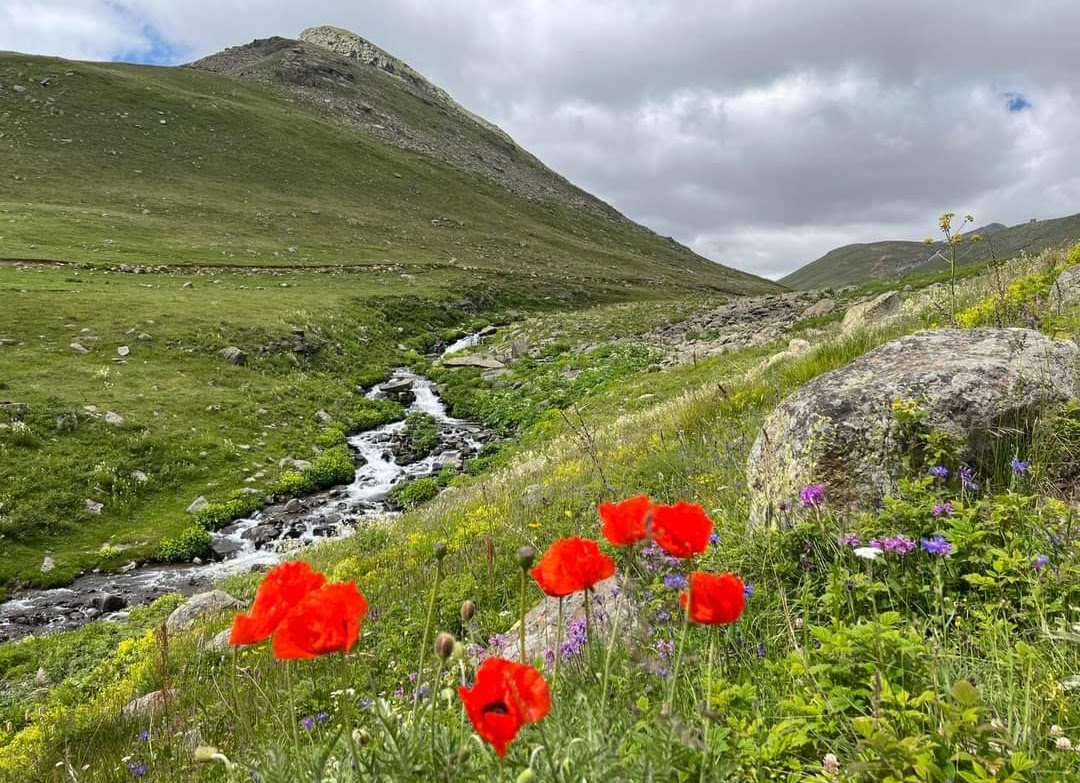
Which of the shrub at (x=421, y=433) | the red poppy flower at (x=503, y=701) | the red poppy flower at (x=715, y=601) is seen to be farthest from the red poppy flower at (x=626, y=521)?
the shrub at (x=421, y=433)

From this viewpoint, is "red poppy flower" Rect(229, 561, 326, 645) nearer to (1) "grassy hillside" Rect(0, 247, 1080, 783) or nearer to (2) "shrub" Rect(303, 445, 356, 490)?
(1) "grassy hillside" Rect(0, 247, 1080, 783)

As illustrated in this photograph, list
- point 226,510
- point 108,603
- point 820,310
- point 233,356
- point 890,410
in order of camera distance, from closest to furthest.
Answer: point 890,410 → point 108,603 → point 226,510 → point 233,356 → point 820,310

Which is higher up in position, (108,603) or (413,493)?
(413,493)

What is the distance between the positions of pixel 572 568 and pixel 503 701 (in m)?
0.55

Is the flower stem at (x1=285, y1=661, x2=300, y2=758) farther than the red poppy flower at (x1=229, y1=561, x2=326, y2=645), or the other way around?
the red poppy flower at (x1=229, y1=561, x2=326, y2=645)

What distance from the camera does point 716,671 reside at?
303 centimetres

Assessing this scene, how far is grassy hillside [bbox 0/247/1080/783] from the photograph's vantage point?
1934mm

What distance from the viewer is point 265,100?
96375 millimetres

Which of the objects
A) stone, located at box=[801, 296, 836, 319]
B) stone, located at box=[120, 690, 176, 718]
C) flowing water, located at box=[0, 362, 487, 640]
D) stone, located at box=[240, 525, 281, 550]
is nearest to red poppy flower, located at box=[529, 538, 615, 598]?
stone, located at box=[120, 690, 176, 718]

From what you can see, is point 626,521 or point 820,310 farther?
point 820,310

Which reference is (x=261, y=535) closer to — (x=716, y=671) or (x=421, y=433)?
(x=421, y=433)

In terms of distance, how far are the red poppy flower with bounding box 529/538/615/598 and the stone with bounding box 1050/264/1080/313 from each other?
27.8ft

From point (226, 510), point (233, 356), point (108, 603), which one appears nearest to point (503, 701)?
point (108, 603)

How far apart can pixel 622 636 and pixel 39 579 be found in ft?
47.8
